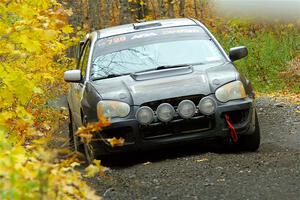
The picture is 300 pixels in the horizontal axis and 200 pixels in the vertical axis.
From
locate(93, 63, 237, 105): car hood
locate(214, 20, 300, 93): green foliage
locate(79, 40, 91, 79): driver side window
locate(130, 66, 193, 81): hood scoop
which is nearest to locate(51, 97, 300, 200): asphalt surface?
locate(93, 63, 237, 105): car hood

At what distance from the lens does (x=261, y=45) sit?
18953mm

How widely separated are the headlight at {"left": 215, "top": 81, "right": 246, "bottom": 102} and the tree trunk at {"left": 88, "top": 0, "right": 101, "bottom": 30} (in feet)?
75.6

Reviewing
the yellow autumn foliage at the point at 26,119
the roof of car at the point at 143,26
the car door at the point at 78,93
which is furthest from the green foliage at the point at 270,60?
the car door at the point at 78,93

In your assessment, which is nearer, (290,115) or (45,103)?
(290,115)

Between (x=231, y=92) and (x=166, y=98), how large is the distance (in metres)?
0.75

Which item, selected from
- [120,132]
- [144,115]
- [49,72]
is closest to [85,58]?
[120,132]

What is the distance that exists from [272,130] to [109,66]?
312cm

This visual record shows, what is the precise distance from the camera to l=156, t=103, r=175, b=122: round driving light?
25.0 feet

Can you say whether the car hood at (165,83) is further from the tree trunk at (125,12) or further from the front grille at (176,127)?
the tree trunk at (125,12)

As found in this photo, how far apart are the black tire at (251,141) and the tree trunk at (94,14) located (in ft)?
75.0

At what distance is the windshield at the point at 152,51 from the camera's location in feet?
28.5

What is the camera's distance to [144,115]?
25.1ft

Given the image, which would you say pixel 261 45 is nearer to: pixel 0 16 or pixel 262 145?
pixel 262 145

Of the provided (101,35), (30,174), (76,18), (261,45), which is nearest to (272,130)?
(101,35)
